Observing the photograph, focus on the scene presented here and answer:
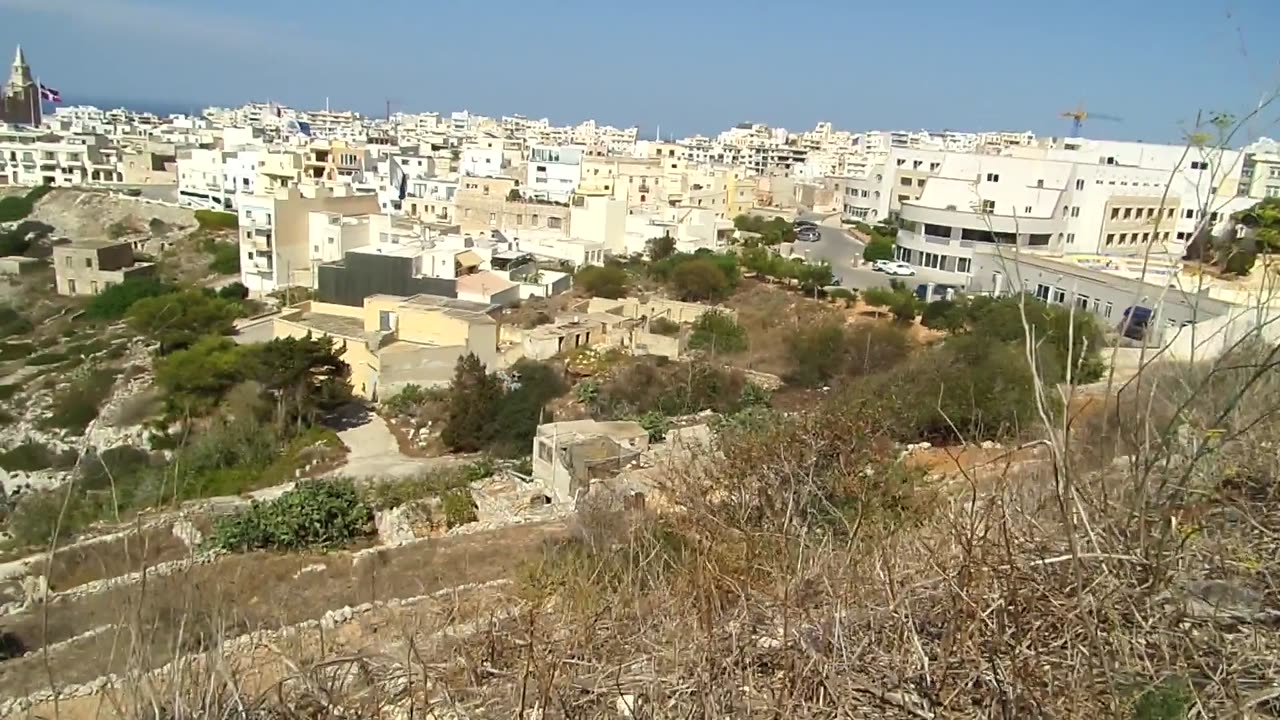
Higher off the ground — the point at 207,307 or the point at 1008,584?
the point at 1008,584

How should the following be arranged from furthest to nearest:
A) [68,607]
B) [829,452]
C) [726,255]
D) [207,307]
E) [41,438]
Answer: [726,255] → [207,307] → [41,438] → [68,607] → [829,452]

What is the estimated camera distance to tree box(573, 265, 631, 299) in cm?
2053

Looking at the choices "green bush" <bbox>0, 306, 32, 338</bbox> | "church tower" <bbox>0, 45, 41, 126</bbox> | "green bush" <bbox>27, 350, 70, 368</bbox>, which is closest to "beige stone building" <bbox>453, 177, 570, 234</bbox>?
"green bush" <bbox>27, 350, 70, 368</bbox>

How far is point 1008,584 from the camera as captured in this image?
196 cm

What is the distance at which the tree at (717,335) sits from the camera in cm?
1667

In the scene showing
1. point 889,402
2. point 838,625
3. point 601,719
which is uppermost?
point 838,625

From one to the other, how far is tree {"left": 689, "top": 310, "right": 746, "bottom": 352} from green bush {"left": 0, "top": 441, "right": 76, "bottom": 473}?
1007 centimetres

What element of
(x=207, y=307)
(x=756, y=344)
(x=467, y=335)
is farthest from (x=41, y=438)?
(x=756, y=344)

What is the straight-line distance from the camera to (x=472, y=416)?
12453mm

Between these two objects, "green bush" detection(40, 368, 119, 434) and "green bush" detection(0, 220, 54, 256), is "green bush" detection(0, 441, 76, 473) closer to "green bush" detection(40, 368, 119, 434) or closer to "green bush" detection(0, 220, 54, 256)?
"green bush" detection(40, 368, 119, 434)

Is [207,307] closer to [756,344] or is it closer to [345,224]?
[345,224]

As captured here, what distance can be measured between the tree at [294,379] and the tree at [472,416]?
2384mm

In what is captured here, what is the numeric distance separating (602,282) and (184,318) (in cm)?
872

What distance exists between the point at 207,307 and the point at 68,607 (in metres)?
14.1
